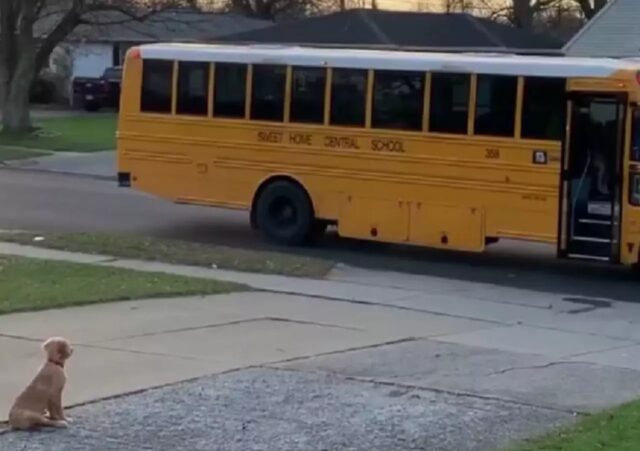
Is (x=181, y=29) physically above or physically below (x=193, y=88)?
above

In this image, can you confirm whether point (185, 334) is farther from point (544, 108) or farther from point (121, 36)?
point (121, 36)

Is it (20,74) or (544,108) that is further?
(20,74)

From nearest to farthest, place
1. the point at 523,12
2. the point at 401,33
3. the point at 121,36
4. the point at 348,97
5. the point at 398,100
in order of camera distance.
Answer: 1. the point at 398,100
2. the point at 348,97
3. the point at 401,33
4. the point at 523,12
5. the point at 121,36

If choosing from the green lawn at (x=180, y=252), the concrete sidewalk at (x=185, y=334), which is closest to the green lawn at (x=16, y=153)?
the green lawn at (x=180, y=252)

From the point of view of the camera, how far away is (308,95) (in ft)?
71.6

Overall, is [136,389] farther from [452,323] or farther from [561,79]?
[561,79]

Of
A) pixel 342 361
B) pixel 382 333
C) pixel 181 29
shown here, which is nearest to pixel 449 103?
pixel 382 333

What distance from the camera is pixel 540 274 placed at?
1994cm

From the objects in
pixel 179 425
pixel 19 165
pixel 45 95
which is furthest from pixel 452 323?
pixel 45 95

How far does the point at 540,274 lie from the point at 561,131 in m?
1.81

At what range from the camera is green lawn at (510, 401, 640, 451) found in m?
8.93

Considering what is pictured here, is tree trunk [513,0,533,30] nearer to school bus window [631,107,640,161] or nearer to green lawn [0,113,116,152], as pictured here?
green lawn [0,113,116,152]

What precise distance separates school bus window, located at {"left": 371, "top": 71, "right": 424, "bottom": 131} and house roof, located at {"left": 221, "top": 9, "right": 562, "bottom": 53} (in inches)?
852

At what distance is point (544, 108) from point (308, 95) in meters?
3.61
